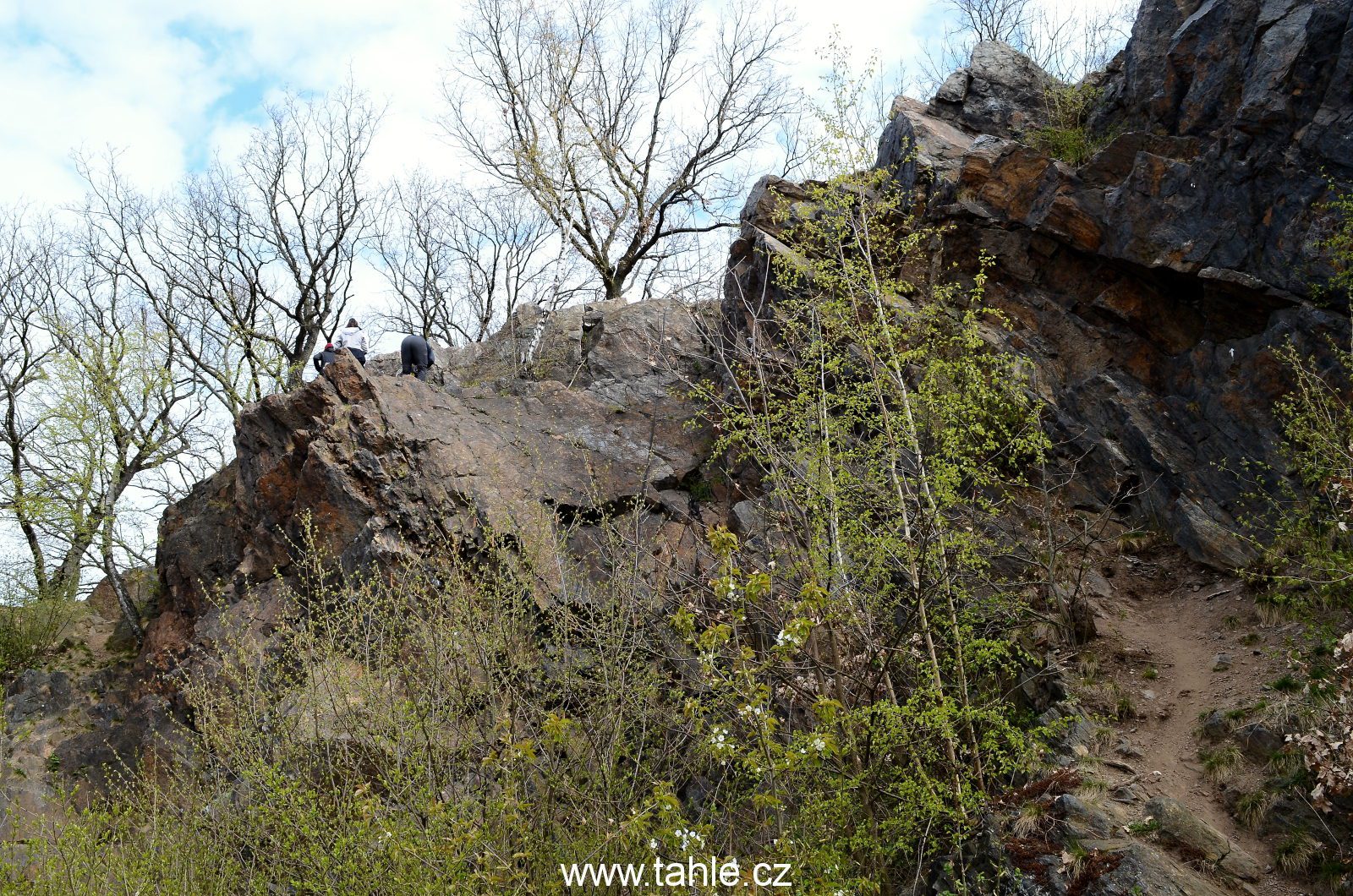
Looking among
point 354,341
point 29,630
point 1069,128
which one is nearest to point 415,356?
point 354,341

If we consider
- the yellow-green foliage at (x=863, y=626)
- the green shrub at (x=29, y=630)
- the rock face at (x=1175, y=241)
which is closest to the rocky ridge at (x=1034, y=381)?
the rock face at (x=1175, y=241)

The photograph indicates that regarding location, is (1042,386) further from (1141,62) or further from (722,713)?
(722,713)

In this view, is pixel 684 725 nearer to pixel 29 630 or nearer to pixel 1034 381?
pixel 1034 381

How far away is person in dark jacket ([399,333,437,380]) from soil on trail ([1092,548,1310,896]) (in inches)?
474

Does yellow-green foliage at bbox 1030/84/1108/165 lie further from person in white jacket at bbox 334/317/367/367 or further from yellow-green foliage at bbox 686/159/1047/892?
person in white jacket at bbox 334/317/367/367

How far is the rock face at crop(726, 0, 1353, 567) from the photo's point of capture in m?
11.1

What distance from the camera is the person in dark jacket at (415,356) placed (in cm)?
1659

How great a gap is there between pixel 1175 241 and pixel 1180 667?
6.01 metres

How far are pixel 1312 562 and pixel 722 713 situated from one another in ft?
20.0

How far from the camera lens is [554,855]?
237 inches

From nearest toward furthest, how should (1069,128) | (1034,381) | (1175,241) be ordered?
(1175,241) < (1034,381) < (1069,128)

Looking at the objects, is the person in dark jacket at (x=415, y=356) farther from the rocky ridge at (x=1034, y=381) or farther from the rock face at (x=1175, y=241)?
the rock face at (x=1175, y=241)

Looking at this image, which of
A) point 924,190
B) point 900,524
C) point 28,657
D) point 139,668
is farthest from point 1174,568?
point 28,657

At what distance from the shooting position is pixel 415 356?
54.9 feet
